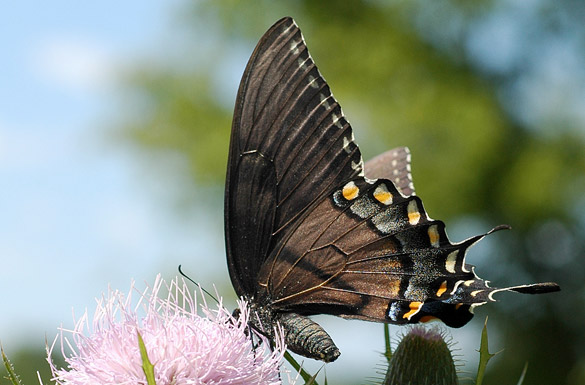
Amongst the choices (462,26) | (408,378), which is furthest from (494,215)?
(408,378)

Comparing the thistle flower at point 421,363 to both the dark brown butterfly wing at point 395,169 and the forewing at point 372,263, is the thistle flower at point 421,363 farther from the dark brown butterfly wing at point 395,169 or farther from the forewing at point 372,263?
the dark brown butterfly wing at point 395,169

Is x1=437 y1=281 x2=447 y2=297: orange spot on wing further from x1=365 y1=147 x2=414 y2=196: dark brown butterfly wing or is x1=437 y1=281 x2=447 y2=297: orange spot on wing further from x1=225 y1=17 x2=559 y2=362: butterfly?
x1=365 y1=147 x2=414 y2=196: dark brown butterfly wing

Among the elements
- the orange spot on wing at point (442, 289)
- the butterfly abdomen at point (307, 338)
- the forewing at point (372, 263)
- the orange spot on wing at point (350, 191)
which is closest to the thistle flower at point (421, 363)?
the forewing at point (372, 263)

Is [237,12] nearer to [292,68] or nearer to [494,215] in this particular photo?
[494,215]

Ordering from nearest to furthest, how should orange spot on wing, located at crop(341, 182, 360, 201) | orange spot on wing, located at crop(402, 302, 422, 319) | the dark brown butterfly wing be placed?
orange spot on wing, located at crop(402, 302, 422, 319), orange spot on wing, located at crop(341, 182, 360, 201), the dark brown butterfly wing

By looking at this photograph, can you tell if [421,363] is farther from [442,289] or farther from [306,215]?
[306,215]

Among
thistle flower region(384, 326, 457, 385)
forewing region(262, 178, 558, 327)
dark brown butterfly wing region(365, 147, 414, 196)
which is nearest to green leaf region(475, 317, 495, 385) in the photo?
forewing region(262, 178, 558, 327)

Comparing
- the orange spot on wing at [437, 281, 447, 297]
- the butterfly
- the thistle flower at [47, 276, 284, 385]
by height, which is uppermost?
the butterfly
